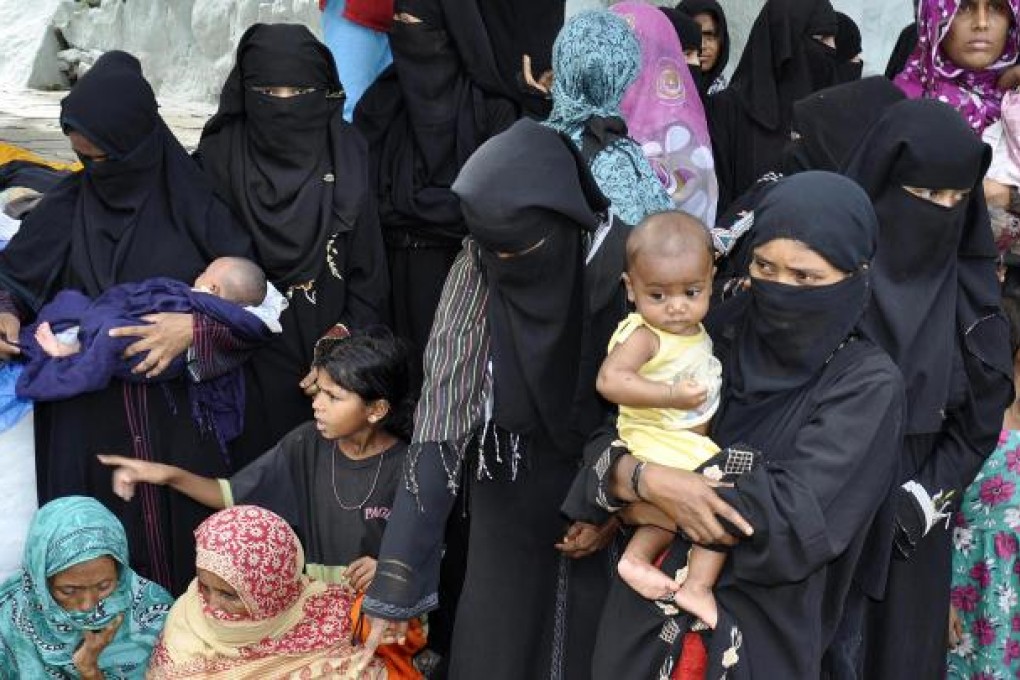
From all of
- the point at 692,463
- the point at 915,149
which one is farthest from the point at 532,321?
the point at 915,149

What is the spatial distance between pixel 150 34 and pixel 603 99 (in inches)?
557

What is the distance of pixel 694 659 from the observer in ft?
7.52

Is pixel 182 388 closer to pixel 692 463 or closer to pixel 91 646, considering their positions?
pixel 91 646

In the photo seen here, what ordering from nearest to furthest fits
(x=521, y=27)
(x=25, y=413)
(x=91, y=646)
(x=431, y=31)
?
(x=91, y=646) < (x=25, y=413) < (x=431, y=31) < (x=521, y=27)

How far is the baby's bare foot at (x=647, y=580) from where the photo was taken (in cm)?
229

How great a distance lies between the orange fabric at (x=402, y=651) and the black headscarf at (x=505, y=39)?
75.0 inches

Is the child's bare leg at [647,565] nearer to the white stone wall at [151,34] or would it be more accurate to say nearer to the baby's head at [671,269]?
the baby's head at [671,269]

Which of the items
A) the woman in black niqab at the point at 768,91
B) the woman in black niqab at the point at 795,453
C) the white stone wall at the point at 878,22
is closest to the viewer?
the woman in black niqab at the point at 795,453

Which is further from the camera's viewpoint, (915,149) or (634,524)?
(915,149)

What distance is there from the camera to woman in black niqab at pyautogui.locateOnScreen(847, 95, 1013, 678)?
2670 millimetres

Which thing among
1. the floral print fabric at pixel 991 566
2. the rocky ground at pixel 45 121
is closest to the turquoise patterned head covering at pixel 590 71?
the floral print fabric at pixel 991 566

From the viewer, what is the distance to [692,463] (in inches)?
92.6

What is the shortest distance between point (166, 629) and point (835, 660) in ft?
5.55

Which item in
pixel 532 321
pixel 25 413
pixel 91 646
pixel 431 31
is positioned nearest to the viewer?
pixel 532 321
